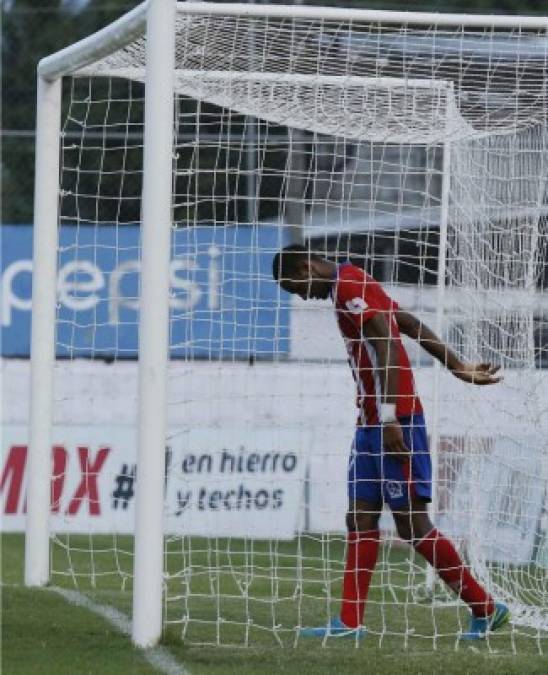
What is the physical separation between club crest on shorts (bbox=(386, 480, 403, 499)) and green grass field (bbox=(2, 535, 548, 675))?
0.71 meters

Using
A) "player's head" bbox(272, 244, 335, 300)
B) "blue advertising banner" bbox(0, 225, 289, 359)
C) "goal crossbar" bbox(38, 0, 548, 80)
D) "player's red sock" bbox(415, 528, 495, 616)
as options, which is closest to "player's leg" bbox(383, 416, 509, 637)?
"player's red sock" bbox(415, 528, 495, 616)

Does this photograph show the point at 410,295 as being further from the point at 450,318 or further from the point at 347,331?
the point at 347,331

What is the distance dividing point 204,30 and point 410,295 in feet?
21.3

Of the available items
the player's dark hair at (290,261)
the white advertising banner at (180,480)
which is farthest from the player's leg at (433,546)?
the white advertising banner at (180,480)

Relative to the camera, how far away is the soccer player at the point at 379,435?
905 cm

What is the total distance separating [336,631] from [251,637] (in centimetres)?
43

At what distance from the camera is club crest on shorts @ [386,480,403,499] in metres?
9.18

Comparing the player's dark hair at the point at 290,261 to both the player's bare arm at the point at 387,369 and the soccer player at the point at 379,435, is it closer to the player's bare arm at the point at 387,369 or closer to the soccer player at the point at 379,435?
the soccer player at the point at 379,435

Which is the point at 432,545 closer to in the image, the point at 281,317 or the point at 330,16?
the point at 330,16

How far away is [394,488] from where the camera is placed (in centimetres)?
920

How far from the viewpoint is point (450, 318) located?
12055mm

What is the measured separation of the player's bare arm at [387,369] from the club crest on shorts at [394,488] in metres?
0.14

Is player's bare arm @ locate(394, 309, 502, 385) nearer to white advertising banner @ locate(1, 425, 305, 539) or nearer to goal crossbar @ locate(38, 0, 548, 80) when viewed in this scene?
goal crossbar @ locate(38, 0, 548, 80)

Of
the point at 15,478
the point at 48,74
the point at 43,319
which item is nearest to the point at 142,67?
the point at 48,74
